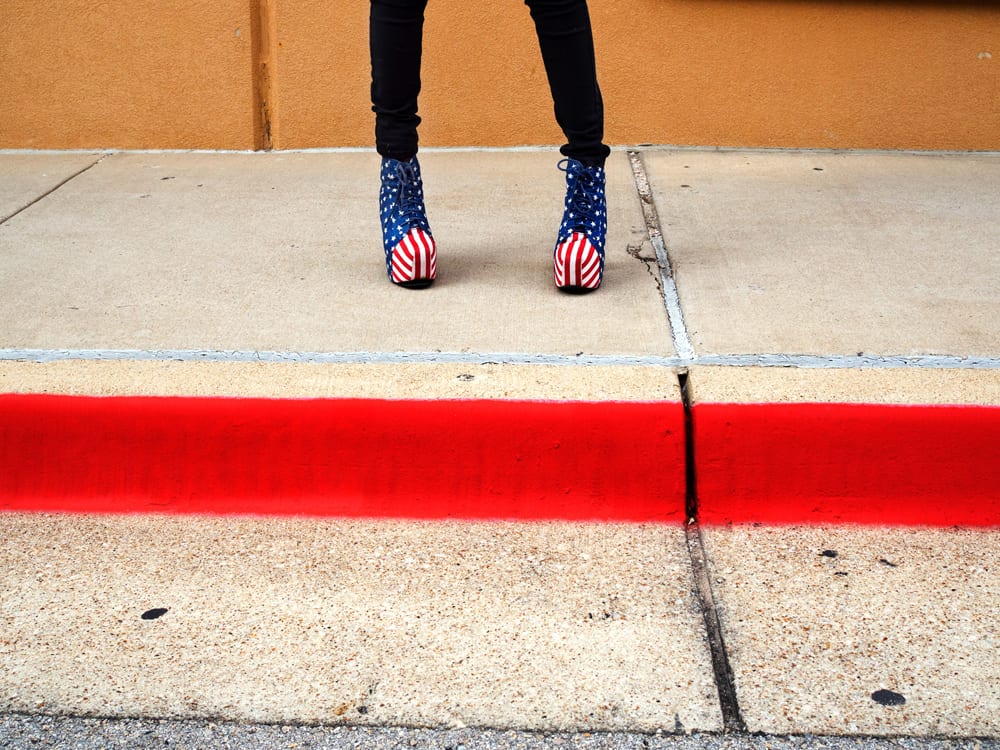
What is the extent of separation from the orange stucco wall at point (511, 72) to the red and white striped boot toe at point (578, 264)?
148 cm

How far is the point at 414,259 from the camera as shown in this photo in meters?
2.79

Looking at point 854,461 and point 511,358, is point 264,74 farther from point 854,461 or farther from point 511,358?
point 854,461

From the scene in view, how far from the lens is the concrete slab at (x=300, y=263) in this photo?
256cm

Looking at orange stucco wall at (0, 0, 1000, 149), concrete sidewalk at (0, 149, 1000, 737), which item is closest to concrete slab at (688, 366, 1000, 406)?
concrete sidewalk at (0, 149, 1000, 737)

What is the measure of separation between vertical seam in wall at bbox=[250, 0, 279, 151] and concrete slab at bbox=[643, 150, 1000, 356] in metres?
1.36

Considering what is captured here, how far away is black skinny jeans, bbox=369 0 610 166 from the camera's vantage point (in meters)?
2.64

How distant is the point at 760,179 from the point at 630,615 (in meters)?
2.25

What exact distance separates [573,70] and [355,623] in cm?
141

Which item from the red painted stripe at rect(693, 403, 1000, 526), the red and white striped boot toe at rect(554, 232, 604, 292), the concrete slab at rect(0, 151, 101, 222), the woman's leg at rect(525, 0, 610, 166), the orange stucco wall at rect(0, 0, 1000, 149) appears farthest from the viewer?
the orange stucco wall at rect(0, 0, 1000, 149)

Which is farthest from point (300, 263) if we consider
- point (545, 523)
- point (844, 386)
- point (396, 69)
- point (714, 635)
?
point (714, 635)

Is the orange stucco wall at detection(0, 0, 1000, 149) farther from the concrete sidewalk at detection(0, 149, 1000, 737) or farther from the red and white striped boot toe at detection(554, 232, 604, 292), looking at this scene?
the red and white striped boot toe at detection(554, 232, 604, 292)

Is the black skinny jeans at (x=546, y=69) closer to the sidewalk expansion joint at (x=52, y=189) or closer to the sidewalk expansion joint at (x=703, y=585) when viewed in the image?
the sidewalk expansion joint at (x=703, y=585)

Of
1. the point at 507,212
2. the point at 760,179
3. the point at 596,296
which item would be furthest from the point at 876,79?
the point at 596,296

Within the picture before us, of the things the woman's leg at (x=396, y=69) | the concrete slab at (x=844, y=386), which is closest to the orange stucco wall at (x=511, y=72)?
the woman's leg at (x=396, y=69)
